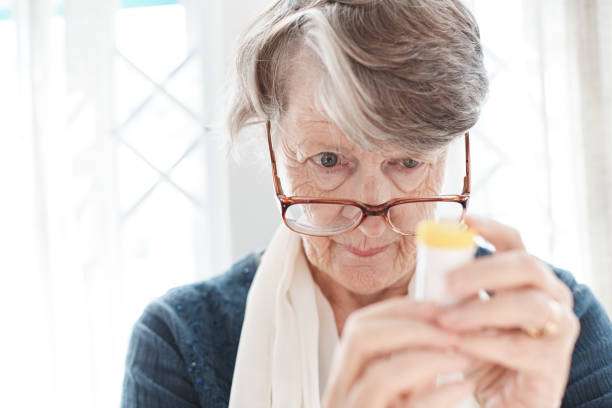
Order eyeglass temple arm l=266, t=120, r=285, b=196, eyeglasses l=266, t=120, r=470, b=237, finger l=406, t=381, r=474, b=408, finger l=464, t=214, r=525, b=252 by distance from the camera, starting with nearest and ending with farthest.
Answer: finger l=406, t=381, r=474, b=408
finger l=464, t=214, r=525, b=252
eyeglasses l=266, t=120, r=470, b=237
eyeglass temple arm l=266, t=120, r=285, b=196

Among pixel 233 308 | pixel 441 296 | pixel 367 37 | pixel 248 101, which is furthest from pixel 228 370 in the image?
pixel 441 296

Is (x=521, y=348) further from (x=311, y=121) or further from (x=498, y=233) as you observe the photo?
(x=311, y=121)

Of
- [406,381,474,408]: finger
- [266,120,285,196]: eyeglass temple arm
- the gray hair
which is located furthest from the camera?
[266,120,285,196]: eyeglass temple arm

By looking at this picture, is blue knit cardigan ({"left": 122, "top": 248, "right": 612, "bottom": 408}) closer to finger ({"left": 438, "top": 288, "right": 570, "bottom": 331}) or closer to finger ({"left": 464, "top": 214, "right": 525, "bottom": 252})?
finger ({"left": 464, "top": 214, "right": 525, "bottom": 252})

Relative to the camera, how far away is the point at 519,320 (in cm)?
85

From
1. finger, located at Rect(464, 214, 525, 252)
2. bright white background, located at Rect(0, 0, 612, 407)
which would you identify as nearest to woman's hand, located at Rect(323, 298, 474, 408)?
finger, located at Rect(464, 214, 525, 252)

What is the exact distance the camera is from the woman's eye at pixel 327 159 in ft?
4.52

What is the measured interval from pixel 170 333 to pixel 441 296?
95 cm

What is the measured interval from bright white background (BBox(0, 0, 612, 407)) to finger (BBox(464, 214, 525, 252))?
1.17 metres

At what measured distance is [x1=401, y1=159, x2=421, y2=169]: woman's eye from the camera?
1371mm

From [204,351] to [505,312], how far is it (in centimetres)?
94

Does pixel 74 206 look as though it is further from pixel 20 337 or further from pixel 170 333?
pixel 170 333

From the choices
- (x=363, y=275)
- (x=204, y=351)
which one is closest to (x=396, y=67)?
(x=363, y=275)

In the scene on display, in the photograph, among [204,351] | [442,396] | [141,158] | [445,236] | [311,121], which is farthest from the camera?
[141,158]
